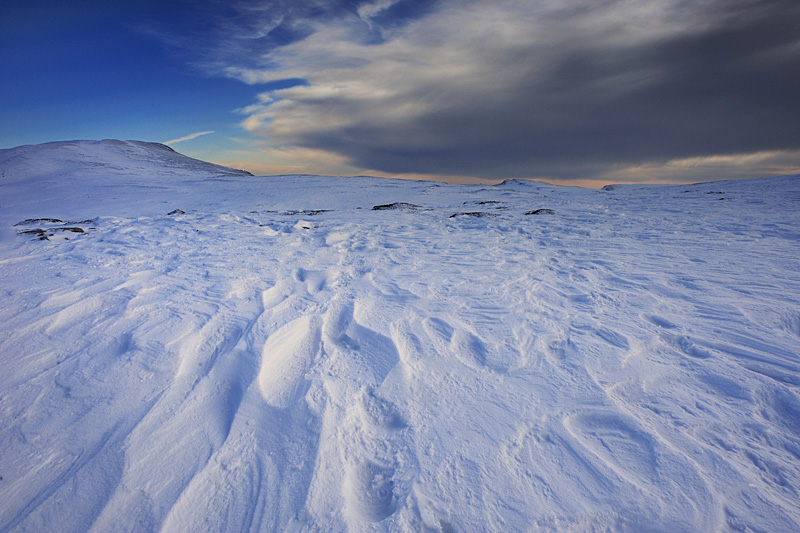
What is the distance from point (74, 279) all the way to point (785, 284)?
7.09 m

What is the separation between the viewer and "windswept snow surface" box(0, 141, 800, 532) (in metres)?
1.33

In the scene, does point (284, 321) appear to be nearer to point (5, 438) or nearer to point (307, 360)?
point (307, 360)

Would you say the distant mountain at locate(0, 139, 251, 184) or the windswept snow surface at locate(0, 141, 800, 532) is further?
the distant mountain at locate(0, 139, 251, 184)

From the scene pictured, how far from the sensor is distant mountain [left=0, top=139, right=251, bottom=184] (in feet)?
64.3

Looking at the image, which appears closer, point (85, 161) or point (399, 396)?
point (399, 396)

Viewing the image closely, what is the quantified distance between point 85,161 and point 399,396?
107ft

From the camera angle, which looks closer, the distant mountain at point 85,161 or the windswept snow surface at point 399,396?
the windswept snow surface at point 399,396

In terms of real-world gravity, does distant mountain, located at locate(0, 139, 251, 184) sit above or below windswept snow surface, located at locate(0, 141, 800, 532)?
above

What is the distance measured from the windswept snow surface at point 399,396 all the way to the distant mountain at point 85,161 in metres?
23.0

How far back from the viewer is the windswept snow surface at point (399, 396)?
1.33 m

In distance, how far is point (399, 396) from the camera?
1.87 meters

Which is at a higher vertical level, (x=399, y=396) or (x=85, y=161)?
(x=85, y=161)

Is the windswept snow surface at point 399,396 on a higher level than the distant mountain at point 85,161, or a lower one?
lower

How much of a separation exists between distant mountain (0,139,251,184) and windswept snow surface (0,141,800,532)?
2296cm
